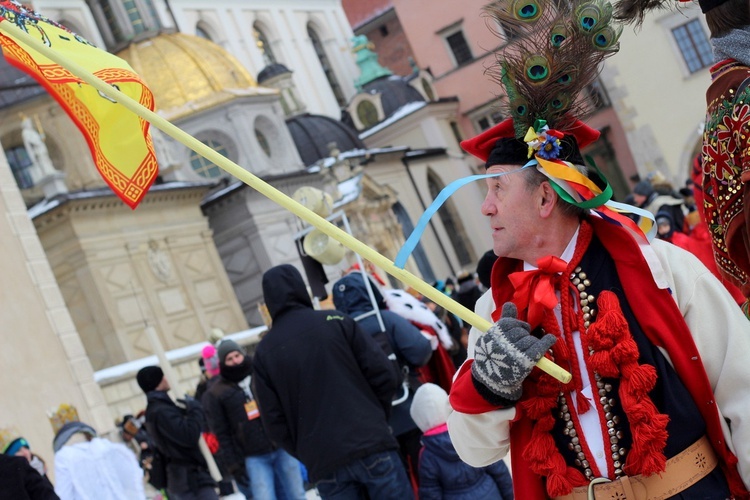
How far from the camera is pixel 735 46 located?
3652mm

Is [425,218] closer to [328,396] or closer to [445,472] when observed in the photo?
[328,396]

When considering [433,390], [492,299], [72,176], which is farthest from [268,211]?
[492,299]

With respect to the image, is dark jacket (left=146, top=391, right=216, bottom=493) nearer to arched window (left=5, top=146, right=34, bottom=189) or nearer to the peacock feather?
the peacock feather

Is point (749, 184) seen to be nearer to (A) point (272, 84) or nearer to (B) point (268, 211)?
(B) point (268, 211)

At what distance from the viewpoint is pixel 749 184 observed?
354 centimetres

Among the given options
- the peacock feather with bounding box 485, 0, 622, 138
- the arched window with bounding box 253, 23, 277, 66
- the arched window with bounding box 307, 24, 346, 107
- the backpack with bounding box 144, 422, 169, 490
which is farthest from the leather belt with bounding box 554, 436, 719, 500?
the arched window with bounding box 307, 24, 346, 107

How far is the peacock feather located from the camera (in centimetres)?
350

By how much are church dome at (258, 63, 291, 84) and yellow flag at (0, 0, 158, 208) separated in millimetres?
37430

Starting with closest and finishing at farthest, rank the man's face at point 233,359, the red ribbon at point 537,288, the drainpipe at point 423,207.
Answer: the red ribbon at point 537,288 < the man's face at point 233,359 < the drainpipe at point 423,207

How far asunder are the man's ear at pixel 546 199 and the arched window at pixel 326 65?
47.3 meters

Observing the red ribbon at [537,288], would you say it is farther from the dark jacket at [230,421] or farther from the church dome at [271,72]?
the church dome at [271,72]

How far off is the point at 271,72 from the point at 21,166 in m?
14.3

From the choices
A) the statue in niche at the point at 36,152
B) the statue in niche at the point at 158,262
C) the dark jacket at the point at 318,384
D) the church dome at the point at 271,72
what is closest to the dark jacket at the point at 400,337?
the dark jacket at the point at 318,384

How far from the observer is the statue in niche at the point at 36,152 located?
91.3 ft
